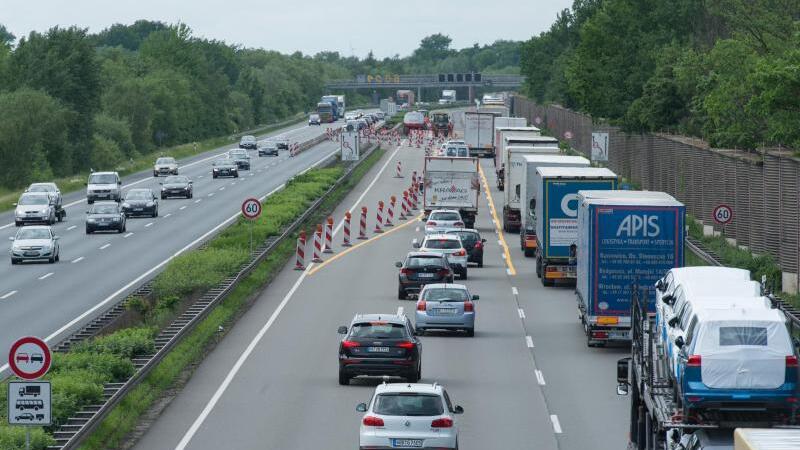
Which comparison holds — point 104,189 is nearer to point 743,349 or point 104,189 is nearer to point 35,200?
point 35,200

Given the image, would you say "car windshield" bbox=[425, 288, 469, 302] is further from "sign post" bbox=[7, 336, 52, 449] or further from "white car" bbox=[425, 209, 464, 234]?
"white car" bbox=[425, 209, 464, 234]

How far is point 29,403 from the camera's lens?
21.1 meters

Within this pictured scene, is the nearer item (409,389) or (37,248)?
(409,389)

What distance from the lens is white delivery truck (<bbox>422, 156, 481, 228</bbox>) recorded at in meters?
69.4

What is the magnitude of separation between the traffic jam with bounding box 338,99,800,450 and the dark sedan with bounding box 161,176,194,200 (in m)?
28.5

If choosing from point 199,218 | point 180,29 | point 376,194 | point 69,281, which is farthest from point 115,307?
point 180,29

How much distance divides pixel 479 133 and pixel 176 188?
1423 inches

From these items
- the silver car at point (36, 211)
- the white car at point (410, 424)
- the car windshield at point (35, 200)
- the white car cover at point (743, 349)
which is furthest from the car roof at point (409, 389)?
the car windshield at point (35, 200)

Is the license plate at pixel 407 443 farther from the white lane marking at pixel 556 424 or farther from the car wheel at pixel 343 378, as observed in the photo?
the car wheel at pixel 343 378

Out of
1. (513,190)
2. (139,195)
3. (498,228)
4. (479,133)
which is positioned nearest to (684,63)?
(498,228)

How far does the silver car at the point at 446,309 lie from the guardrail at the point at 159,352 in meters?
5.09

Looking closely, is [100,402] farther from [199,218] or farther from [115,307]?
[199,218]

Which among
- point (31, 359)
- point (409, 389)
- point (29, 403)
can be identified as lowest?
point (409, 389)

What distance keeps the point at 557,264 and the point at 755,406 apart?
2914 cm
